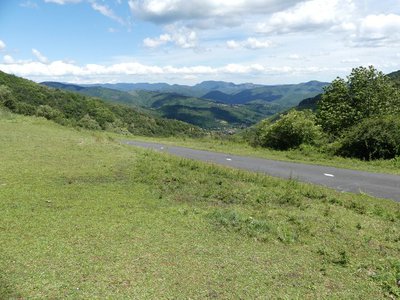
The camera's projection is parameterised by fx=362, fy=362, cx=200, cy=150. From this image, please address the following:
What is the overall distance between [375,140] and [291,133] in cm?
839

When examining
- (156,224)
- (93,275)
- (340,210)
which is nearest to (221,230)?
(156,224)

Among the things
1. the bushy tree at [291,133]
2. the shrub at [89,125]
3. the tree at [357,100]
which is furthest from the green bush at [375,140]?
the shrub at [89,125]

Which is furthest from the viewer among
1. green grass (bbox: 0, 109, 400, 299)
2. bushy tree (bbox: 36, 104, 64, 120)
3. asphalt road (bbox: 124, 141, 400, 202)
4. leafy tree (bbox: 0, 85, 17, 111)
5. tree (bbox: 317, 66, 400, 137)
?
leafy tree (bbox: 0, 85, 17, 111)

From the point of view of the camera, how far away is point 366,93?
4078 centimetres

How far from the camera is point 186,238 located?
9.34 metres

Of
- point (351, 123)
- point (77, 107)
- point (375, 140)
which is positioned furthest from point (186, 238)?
point (77, 107)

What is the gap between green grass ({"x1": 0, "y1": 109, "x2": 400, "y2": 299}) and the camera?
7031 millimetres

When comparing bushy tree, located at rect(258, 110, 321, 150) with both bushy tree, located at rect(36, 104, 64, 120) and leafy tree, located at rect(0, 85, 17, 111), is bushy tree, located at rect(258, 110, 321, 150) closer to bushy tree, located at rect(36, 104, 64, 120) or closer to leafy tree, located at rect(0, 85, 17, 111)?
bushy tree, located at rect(36, 104, 64, 120)

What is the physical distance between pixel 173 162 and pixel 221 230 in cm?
983

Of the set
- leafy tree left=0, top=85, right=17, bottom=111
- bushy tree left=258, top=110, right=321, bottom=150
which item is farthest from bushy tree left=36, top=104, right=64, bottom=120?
bushy tree left=258, top=110, right=321, bottom=150

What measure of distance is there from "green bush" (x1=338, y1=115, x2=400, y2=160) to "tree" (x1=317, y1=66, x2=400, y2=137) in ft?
44.1

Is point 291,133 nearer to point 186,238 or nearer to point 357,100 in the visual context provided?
point 357,100

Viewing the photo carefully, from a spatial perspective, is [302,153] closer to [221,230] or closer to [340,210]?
[340,210]

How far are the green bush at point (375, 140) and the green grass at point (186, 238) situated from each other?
452 inches
